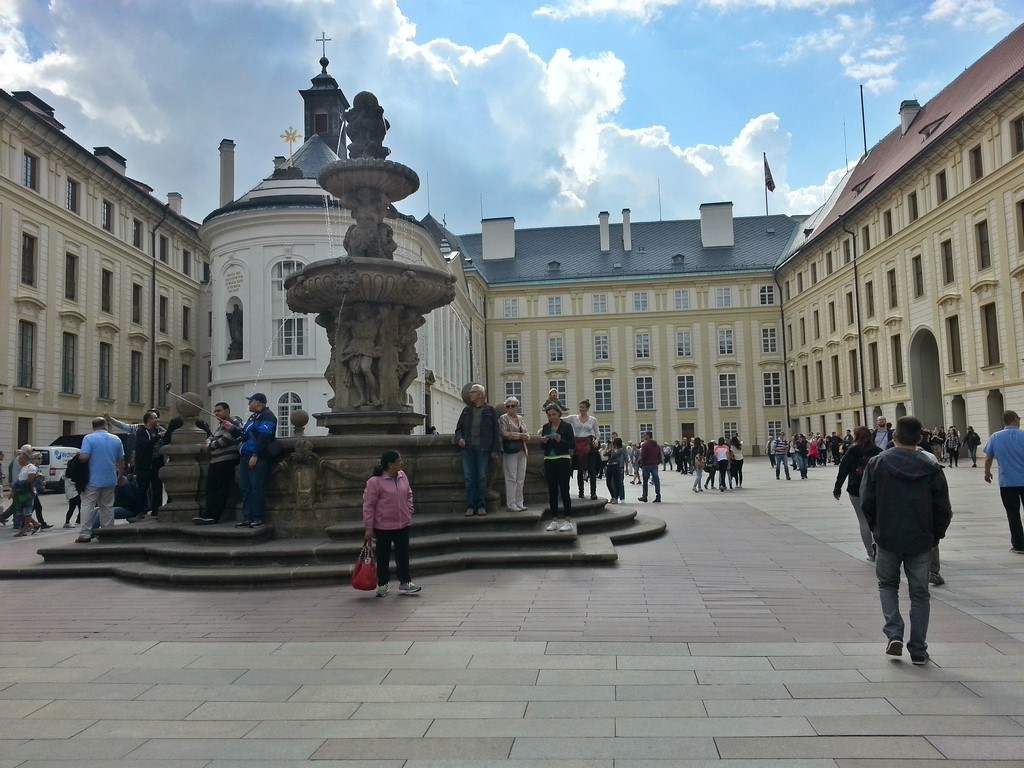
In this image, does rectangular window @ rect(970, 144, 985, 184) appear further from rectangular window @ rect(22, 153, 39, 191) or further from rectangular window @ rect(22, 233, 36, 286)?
rectangular window @ rect(22, 233, 36, 286)

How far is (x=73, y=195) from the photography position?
38125 mm

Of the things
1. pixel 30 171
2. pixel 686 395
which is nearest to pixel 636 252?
pixel 686 395

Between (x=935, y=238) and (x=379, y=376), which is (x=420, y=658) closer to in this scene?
(x=379, y=376)

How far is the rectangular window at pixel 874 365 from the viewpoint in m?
46.7

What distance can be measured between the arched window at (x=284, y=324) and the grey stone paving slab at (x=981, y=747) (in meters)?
36.9

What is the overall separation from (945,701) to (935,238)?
39949 millimetres

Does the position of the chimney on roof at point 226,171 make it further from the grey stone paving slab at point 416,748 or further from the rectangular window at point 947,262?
the grey stone paving slab at point 416,748

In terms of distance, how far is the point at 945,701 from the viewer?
183 inches

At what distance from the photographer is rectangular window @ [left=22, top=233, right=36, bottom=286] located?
1352 inches

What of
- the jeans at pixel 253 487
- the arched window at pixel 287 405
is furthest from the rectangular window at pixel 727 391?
the jeans at pixel 253 487

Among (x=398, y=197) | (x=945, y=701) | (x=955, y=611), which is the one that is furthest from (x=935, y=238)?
(x=945, y=701)

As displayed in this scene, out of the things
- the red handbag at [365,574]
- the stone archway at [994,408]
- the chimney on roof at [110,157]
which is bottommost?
the red handbag at [365,574]

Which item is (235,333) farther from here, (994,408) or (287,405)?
(994,408)

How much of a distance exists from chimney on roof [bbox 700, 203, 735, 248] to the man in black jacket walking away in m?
70.0
